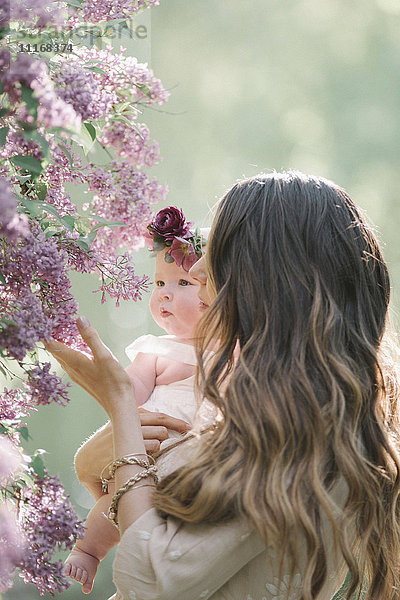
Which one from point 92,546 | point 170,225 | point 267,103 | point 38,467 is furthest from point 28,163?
point 267,103

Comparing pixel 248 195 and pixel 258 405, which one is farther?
pixel 248 195

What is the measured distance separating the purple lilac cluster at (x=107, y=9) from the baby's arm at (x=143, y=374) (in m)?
0.71

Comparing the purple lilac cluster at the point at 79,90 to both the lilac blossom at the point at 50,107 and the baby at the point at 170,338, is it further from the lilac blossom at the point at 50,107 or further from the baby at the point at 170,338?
the baby at the point at 170,338

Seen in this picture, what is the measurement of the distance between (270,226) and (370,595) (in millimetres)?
642

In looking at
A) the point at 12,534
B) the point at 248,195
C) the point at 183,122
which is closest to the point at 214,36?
the point at 183,122

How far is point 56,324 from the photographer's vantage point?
3.13ft

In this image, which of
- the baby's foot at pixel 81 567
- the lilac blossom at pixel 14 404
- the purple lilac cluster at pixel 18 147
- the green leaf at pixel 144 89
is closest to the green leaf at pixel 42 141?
the purple lilac cluster at pixel 18 147

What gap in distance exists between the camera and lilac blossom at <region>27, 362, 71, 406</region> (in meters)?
0.94

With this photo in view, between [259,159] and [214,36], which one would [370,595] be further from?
[214,36]

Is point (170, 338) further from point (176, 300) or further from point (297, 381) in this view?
point (297, 381)

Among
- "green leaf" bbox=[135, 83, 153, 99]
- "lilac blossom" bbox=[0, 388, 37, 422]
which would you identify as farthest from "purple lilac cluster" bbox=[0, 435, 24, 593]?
"green leaf" bbox=[135, 83, 153, 99]

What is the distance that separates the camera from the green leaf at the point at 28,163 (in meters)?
0.89

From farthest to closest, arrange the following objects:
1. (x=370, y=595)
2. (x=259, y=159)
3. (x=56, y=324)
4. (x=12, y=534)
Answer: (x=259, y=159) < (x=370, y=595) < (x=56, y=324) < (x=12, y=534)

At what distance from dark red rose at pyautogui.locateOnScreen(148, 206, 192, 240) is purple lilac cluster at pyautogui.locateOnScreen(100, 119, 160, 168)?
1.40ft
